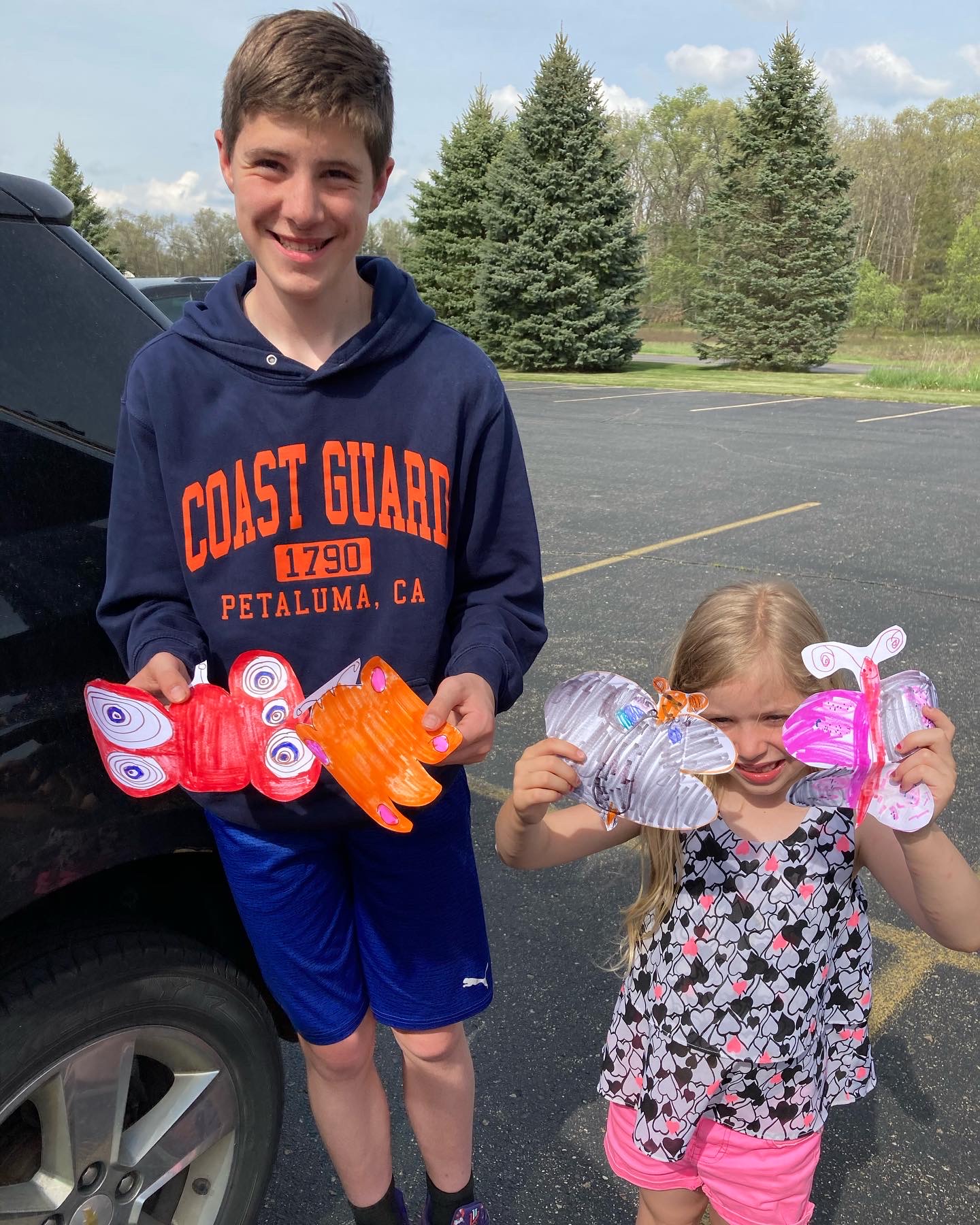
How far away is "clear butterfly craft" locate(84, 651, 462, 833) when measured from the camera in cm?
135

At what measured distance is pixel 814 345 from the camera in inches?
1033

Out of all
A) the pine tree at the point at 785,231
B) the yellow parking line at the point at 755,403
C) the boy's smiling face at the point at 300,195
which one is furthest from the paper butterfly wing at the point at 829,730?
the pine tree at the point at 785,231

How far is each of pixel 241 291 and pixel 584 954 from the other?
191 cm

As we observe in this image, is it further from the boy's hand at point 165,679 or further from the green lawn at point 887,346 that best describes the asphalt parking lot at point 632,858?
the green lawn at point 887,346

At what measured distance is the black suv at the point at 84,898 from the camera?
1.39 m

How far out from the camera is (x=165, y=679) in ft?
4.55

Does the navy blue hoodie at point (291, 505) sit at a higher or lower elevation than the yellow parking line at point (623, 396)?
higher

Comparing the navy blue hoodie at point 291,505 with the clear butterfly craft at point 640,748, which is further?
the navy blue hoodie at point 291,505

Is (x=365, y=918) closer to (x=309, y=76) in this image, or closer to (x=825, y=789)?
(x=825, y=789)

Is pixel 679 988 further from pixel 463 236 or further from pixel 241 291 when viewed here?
pixel 463 236

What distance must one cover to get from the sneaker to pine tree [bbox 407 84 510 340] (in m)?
27.2

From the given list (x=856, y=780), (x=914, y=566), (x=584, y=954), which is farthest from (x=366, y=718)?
(x=914, y=566)

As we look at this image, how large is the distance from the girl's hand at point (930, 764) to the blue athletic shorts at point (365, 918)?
27.5 inches

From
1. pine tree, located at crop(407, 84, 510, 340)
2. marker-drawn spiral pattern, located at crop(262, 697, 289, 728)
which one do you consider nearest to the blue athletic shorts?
marker-drawn spiral pattern, located at crop(262, 697, 289, 728)
